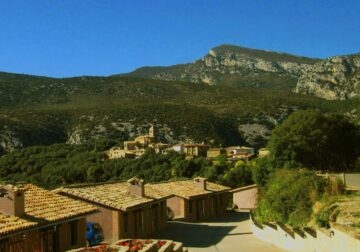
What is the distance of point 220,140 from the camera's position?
122875 millimetres

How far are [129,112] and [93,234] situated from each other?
10093 centimetres

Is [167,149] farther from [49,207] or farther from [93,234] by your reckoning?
[49,207]

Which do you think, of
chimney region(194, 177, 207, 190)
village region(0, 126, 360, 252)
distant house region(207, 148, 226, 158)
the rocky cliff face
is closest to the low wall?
village region(0, 126, 360, 252)

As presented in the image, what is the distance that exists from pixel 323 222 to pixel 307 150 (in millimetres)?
22964

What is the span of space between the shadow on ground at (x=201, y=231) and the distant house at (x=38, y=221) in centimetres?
771

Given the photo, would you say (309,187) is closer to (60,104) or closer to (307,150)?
(307,150)

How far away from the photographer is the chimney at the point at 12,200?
16.8 metres

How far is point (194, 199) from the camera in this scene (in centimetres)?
3925

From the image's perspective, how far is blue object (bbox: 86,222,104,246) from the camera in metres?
23.6

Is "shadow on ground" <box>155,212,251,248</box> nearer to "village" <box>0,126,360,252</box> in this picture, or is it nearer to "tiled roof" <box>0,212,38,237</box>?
"village" <box>0,126,360,252</box>

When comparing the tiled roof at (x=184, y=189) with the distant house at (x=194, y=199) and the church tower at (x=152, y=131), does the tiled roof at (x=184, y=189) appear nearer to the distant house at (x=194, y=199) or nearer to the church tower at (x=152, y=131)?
the distant house at (x=194, y=199)

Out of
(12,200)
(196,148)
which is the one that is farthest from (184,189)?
(196,148)

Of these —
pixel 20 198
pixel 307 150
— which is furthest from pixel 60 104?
pixel 20 198

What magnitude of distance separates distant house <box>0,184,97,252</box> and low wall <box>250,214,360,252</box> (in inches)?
316
